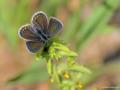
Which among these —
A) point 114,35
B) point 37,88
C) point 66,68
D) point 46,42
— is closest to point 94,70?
point 37,88

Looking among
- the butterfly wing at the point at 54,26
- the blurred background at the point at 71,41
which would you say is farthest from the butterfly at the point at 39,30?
the blurred background at the point at 71,41

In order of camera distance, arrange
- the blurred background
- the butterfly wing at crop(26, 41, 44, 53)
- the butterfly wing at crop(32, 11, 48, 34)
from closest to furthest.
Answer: the butterfly wing at crop(26, 41, 44, 53)
the butterfly wing at crop(32, 11, 48, 34)
the blurred background

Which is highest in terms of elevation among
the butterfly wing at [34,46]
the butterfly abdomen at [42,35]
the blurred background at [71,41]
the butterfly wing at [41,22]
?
the blurred background at [71,41]

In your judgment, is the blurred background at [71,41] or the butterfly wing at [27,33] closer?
the butterfly wing at [27,33]

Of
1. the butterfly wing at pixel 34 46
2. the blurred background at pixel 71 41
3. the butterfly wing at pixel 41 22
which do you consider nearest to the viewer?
the butterfly wing at pixel 34 46

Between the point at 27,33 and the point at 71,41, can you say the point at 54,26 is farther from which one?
the point at 71,41

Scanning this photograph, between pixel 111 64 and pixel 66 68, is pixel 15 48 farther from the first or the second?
pixel 66 68

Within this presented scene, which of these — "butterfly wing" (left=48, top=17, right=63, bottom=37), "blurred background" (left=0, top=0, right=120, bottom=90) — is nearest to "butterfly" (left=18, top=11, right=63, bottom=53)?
"butterfly wing" (left=48, top=17, right=63, bottom=37)

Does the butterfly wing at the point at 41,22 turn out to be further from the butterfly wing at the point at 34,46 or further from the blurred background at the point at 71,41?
the blurred background at the point at 71,41

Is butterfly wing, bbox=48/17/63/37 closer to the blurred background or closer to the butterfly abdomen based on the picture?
the butterfly abdomen
